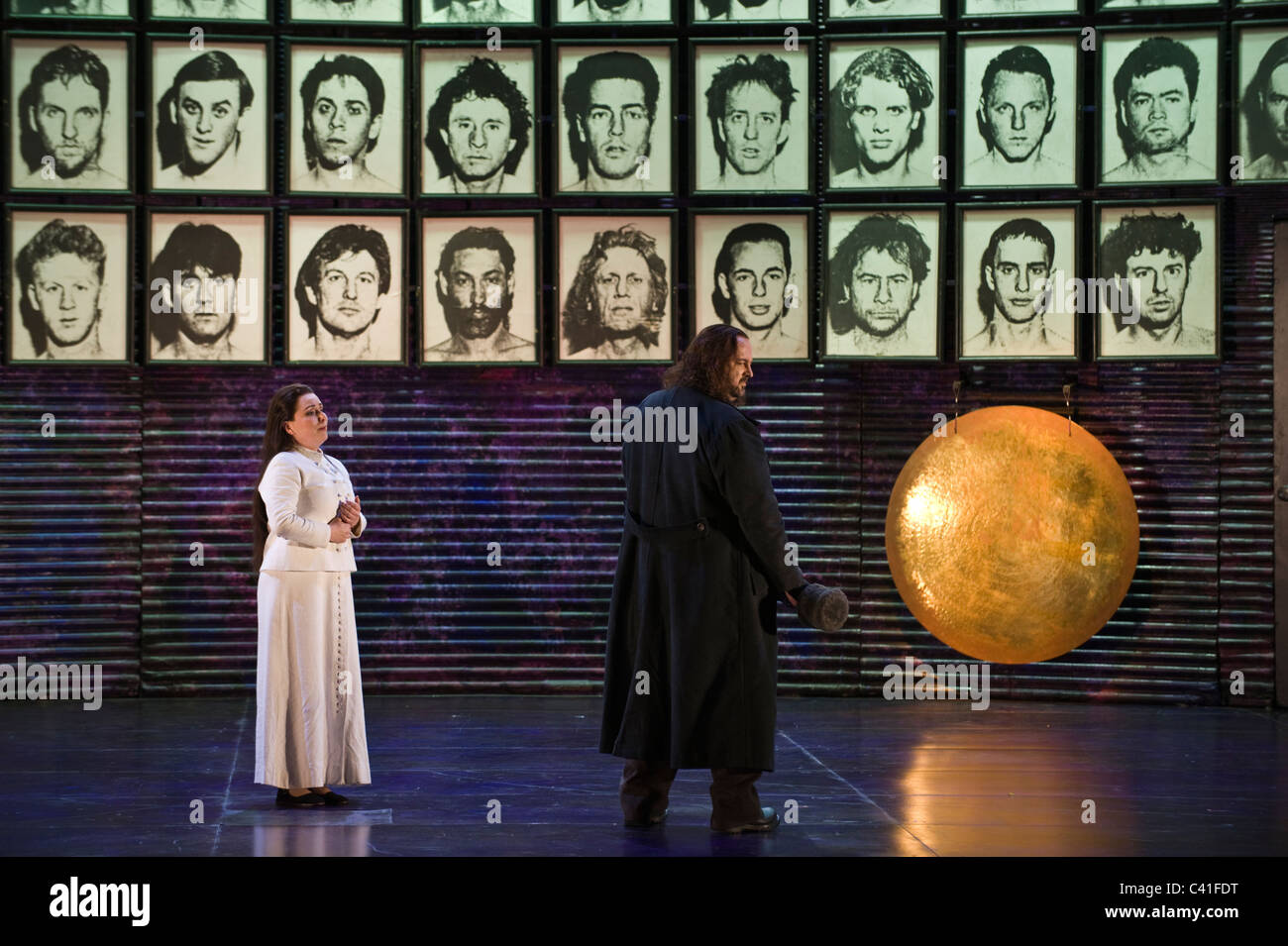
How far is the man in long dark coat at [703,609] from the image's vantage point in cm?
515

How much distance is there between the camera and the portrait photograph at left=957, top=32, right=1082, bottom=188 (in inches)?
343

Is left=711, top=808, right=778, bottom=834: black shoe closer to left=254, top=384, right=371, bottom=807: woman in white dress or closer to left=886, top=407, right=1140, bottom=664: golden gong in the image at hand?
left=254, top=384, right=371, bottom=807: woman in white dress

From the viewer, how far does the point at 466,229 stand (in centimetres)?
883

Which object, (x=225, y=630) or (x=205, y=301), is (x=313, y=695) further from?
(x=205, y=301)

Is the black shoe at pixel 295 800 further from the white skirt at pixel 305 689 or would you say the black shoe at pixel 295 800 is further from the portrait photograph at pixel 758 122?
the portrait photograph at pixel 758 122

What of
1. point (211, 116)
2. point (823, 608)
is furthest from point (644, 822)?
point (211, 116)

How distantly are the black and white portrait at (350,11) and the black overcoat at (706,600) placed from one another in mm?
4462

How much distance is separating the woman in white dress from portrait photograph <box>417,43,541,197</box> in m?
3.20

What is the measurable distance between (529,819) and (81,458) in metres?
4.50

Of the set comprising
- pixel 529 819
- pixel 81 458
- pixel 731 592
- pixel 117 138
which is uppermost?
pixel 117 138

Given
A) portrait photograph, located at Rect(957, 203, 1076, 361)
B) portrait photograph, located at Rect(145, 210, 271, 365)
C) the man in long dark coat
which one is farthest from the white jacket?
portrait photograph, located at Rect(957, 203, 1076, 361)

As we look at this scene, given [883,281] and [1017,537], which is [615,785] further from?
[883,281]

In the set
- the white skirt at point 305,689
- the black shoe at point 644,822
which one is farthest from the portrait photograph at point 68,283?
the black shoe at point 644,822
